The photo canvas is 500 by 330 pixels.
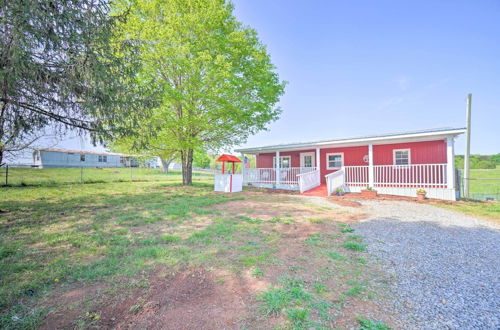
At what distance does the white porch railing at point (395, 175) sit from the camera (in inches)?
399

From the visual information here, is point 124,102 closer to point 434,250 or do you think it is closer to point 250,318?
point 250,318

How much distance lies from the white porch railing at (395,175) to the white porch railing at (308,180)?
5.68 feet

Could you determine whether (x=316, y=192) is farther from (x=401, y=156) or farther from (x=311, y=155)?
(x=401, y=156)

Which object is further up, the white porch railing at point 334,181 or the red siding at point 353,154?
the red siding at point 353,154

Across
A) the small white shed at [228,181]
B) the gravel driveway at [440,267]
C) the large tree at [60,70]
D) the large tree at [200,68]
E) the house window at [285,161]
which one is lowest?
the gravel driveway at [440,267]

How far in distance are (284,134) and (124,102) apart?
2765 centimetres

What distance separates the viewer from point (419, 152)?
11.0 meters

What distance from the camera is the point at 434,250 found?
3.67 metres

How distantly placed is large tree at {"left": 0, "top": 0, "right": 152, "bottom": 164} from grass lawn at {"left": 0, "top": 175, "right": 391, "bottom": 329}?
9.30 ft

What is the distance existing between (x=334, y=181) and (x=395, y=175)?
341cm

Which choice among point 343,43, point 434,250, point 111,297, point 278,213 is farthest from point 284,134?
point 111,297

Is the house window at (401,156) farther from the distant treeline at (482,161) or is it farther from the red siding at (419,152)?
the distant treeline at (482,161)

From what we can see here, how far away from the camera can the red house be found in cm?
935

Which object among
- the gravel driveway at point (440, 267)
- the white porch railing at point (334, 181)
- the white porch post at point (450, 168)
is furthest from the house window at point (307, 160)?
the gravel driveway at point (440, 267)
